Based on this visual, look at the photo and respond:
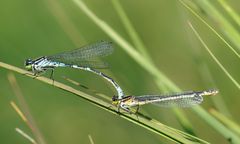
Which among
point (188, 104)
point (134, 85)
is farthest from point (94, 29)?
point (188, 104)

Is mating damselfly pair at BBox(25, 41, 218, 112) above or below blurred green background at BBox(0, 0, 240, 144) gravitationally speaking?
below

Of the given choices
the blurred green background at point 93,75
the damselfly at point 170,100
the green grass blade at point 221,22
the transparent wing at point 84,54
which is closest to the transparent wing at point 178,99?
the damselfly at point 170,100

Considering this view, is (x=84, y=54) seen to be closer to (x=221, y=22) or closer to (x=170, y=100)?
(x=170, y=100)

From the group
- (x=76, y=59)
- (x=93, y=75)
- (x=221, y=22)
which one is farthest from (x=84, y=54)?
(x=93, y=75)

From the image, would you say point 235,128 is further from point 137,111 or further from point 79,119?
point 79,119

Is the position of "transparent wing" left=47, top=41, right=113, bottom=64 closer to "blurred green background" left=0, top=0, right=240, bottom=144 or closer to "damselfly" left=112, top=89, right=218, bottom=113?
"damselfly" left=112, top=89, right=218, bottom=113

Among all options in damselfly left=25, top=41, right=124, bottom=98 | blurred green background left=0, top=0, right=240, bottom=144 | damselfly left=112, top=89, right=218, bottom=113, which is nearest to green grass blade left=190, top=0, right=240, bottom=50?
damselfly left=112, top=89, right=218, bottom=113

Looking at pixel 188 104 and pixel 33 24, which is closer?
pixel 188 104
